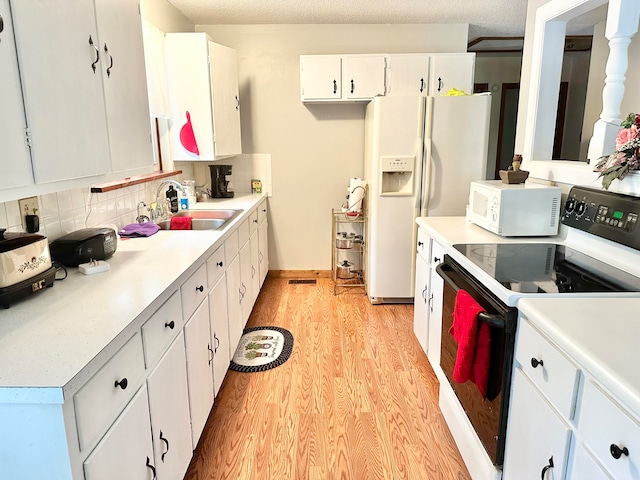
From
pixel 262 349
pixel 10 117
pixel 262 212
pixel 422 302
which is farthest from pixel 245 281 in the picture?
pixel 10 117

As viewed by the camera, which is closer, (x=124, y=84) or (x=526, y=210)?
(x=124, y=84)

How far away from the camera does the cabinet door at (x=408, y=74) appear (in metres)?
3.69

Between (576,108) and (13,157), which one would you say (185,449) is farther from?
(576,108)

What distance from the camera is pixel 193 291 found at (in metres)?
1.75

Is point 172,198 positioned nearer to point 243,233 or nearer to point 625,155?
point 243,233

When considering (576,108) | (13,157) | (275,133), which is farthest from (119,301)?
(576,108)

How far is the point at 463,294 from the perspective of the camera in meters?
1.65

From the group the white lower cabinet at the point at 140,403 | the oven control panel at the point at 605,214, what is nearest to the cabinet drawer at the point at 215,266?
the white lower cabinet at the point at 140,403

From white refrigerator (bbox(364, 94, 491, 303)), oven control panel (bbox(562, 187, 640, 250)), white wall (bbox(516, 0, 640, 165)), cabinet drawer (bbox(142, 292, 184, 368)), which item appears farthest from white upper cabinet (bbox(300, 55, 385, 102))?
cabinet drawer (bbox(142, 292, 184, 368))

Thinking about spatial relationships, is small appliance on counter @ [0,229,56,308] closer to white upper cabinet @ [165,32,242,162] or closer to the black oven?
the black oven

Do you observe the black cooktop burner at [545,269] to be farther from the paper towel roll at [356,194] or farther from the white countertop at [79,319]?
the paper towel roll at [356,194]

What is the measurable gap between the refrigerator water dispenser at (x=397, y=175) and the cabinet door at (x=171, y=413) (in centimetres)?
228

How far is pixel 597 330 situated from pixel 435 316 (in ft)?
4.23

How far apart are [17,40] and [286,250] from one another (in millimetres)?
3311
